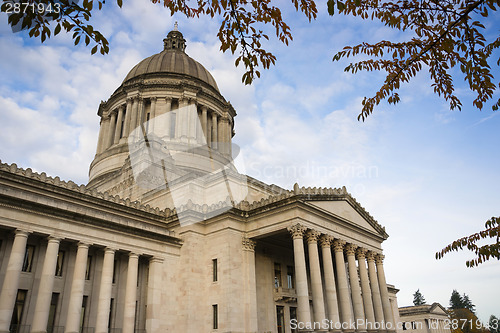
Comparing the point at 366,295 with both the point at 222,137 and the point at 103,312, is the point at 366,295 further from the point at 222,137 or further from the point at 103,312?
the point at 222,137

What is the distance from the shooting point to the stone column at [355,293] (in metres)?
31.8

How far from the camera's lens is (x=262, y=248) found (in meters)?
34.5

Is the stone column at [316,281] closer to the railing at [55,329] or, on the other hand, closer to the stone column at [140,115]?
the railing at [55,329]

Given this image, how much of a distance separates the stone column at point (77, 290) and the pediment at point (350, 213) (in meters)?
17.2

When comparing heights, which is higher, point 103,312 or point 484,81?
point 484,81

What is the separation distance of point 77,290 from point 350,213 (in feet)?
78.7

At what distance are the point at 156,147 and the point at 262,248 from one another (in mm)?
15937

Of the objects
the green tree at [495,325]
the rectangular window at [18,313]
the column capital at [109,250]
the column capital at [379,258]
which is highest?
the column capital at [379,258]

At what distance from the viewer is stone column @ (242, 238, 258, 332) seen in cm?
2856

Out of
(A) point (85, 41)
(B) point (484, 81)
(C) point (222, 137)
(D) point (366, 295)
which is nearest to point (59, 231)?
(A) point (85, 41)

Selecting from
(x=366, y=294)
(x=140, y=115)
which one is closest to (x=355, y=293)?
(x=366, y=294)

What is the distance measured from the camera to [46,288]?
22234 millimetres

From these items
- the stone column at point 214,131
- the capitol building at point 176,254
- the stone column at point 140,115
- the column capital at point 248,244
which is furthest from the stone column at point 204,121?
the column capital at point 248,244

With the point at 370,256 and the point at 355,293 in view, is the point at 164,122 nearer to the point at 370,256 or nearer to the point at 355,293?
the point at 370,256
